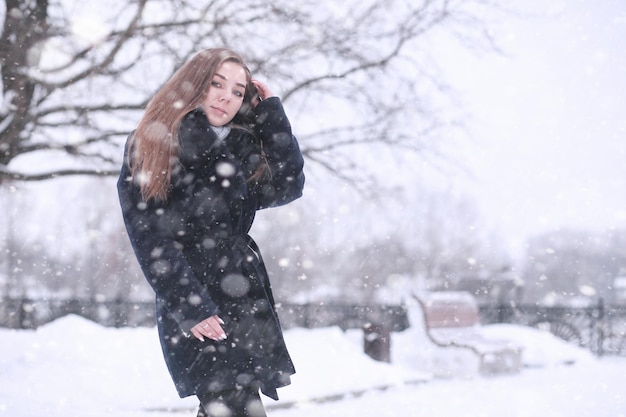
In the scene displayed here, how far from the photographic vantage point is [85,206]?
53.0 m

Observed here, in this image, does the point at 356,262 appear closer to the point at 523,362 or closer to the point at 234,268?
the point at 523,362

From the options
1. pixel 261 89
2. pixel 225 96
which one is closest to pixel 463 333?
pixel 261 89

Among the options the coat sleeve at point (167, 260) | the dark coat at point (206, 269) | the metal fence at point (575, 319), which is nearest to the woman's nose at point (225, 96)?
the dark coat at point (206, 269)

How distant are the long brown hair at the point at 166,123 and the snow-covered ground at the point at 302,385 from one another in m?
3.58

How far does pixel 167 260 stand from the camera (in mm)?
2441

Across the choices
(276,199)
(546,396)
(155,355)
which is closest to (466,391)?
(546,396)

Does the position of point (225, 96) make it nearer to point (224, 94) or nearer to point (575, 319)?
point (224, 94)

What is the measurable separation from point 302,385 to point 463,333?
4.45 m

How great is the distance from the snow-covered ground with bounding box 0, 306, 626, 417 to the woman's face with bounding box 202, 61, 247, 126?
374 cm

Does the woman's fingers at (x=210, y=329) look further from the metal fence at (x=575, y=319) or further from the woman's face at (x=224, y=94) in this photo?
the metal fence at (x=575, y=319)

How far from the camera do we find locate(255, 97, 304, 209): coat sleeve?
2.78m

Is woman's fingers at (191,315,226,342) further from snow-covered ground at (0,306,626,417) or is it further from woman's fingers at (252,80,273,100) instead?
snow-covered ground at (0,306,626,417)

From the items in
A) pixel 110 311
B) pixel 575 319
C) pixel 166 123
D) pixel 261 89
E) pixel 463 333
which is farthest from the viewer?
pixel 575 319

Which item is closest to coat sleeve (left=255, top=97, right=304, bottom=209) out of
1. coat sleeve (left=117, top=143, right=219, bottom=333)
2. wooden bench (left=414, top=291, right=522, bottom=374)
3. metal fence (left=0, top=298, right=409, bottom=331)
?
coat sleeve (left=117, top=143, right=219, bottom=333)
